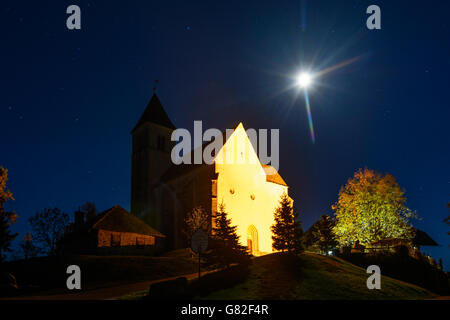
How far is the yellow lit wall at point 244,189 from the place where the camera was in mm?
42812

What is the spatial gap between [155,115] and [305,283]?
157ft

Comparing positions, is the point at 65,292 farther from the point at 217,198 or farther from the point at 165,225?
the point at 165,225

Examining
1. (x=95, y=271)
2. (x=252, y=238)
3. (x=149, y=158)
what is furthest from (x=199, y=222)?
(x=149, y=158)

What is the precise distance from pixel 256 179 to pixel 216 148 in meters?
6.46

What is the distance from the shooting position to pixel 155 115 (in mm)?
62750

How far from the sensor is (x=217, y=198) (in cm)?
4169

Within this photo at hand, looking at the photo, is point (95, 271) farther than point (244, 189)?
No

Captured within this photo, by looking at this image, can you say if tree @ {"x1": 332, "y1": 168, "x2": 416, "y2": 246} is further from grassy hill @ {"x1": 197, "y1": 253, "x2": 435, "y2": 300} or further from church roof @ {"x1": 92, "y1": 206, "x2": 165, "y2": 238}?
church roof @ {"x1": 92, "y1": 206, "x2": 165, "y2": 238}

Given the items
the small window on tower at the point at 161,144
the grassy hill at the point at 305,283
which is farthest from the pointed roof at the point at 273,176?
the grassy hill at the point at 305,283

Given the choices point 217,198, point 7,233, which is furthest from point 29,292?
point 217,198

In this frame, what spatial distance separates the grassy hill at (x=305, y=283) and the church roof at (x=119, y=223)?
19222 millimetres

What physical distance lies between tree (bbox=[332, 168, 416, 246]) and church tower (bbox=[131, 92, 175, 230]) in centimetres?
2897

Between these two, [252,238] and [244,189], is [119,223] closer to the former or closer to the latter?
[244,189]
